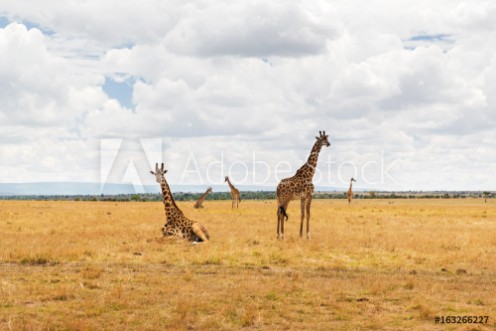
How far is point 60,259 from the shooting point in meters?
17.5

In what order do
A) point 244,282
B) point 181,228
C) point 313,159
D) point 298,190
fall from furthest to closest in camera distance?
point 313,159
point 298,190
point 181,228
point 244,282

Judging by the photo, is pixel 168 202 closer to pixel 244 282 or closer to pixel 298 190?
pixel 298 190

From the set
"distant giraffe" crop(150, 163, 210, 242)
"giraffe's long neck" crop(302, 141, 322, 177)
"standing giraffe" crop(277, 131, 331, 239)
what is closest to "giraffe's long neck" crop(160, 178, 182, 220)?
"distant giraffe" crop(150, 163, 210, 242)

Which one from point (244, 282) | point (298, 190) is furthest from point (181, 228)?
point (244, 282)

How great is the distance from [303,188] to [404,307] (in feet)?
38.8

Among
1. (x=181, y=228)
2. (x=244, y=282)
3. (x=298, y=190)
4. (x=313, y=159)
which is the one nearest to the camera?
(x=244, y=282)

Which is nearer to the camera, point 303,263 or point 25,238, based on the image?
point 303,263

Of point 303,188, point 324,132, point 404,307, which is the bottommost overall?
point 404,307

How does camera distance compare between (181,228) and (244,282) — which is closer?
(244,282)

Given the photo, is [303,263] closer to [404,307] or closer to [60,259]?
[404,307]

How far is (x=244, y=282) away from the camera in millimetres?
13625

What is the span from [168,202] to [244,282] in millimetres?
10038

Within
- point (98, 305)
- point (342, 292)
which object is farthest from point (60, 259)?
point (342, 292)

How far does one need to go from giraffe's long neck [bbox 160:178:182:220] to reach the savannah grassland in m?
1.41
